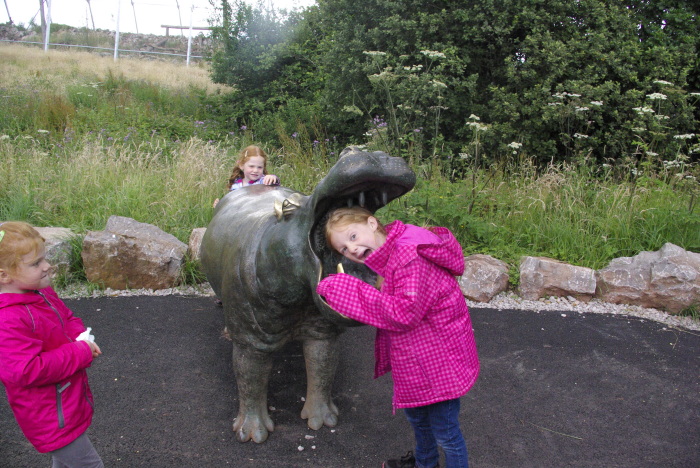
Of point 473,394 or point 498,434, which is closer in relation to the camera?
point 498,434

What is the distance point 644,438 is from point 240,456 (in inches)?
78.7

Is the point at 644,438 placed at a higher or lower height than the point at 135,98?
lower

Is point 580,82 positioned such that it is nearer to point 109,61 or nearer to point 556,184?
point 556,184

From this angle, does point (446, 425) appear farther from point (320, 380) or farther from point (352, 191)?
point (352, 191)

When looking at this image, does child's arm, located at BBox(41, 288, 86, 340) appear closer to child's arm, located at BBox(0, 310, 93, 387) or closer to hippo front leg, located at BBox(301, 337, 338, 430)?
child's arm, located at BBox(0, 310, 93, 387)

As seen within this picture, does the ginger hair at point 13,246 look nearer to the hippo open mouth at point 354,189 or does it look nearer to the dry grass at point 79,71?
the hippo open mouth at point 354,189

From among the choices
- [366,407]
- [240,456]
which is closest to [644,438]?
[366,407]

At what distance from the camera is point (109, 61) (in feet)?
55.7

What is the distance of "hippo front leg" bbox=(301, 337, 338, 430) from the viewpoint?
8.68ft

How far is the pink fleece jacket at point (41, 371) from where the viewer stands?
1765mm

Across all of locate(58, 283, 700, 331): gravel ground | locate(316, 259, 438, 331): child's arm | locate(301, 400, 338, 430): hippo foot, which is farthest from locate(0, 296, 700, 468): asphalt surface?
locate(316, 259, 438, 331): child's arm

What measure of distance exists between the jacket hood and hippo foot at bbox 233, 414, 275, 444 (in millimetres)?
1227

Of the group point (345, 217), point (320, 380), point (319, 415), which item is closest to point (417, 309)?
point (345, 217)

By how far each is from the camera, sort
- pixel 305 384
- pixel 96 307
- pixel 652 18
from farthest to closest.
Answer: pixel 652 18, pixel 96 307, pixel 305 384
